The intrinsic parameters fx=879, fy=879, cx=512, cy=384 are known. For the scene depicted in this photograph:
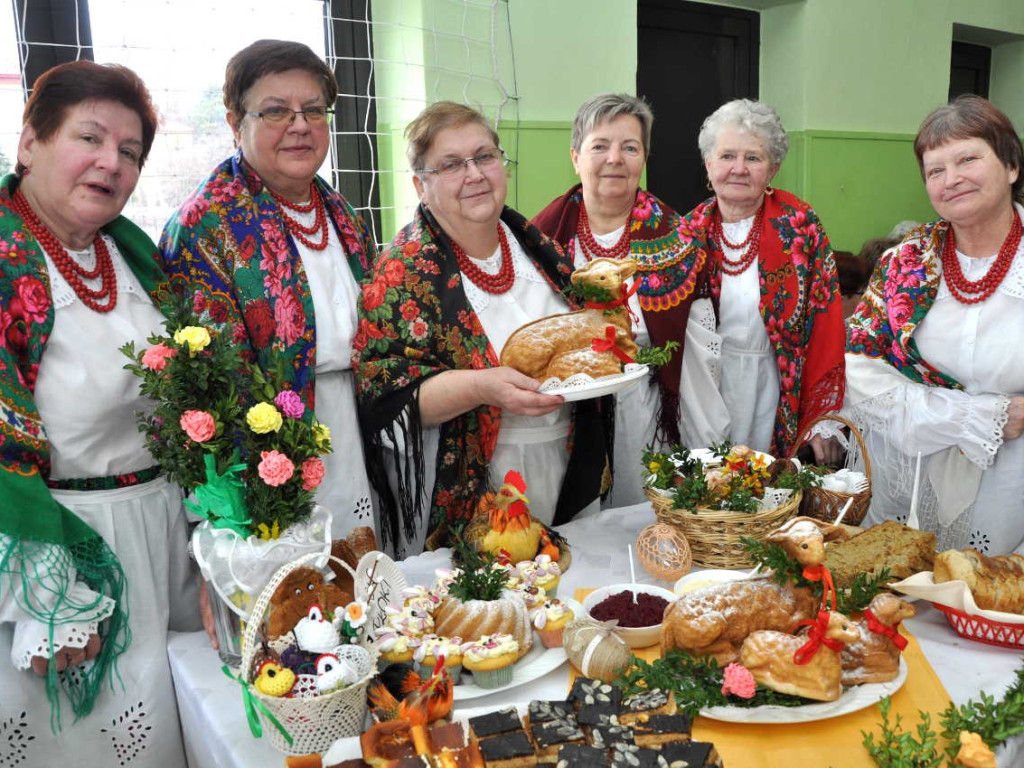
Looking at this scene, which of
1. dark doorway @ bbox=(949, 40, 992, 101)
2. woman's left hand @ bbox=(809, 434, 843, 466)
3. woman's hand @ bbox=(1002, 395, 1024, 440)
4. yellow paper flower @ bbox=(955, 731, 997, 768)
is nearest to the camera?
yellow paper flower @ bbox=(955, 731, 997, 768)

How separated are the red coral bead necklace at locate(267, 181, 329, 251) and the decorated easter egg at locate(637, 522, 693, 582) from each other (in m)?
1.04

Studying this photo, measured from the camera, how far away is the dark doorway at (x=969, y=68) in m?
6.99

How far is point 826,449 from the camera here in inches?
109

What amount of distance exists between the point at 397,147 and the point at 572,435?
217 cm

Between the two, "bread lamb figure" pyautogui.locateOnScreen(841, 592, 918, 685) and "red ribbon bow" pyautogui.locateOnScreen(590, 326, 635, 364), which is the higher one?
"red ribbon bow" pyautogui.locateOnScreen(590, 326, 635, 364)

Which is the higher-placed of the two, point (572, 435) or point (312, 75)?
point (312, 75)

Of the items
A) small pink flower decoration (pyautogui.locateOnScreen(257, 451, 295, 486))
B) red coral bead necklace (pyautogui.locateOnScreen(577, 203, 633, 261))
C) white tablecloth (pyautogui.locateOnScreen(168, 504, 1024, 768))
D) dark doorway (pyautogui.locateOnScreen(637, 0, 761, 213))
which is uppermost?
dark doorway (pyautogui.locateOnScreen(637, 0, 761, 213))

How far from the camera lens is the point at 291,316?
6.45 feet

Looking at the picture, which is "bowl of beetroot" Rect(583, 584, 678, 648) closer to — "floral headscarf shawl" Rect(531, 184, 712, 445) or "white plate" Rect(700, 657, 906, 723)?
"white plate" Rect(700, 657, 906, 723)

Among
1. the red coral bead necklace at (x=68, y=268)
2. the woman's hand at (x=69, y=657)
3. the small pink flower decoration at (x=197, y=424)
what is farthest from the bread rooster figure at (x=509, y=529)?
the red coral bead necklace at (x=68, y=268)

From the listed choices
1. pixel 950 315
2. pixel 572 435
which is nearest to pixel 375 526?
pixel 572 435

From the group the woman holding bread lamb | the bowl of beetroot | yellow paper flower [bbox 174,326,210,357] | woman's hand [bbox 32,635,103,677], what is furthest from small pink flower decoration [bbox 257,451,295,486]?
the woman holding bread lamb

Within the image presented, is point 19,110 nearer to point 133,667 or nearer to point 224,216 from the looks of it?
point 224,216

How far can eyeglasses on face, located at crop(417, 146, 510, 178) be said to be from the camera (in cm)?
203
